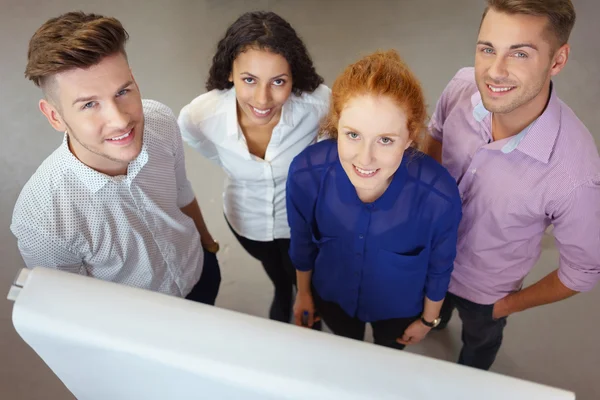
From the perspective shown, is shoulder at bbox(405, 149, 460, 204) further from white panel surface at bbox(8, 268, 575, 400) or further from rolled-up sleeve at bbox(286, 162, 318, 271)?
white panel surface at bbox(8, 268, 575, 400)

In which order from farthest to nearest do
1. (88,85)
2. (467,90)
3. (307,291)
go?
(307,291), (467,90), (88,85)

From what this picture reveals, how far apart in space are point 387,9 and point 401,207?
2678mm

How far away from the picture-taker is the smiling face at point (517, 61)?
1.09 metres

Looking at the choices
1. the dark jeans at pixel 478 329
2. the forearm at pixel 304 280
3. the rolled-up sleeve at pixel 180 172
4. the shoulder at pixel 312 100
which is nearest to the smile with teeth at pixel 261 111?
the shoulder at pixel 312 100

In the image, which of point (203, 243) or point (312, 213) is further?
point (203, 243)

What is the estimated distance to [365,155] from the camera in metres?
1.04

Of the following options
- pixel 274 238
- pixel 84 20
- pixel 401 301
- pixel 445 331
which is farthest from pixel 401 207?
pixel 445 331

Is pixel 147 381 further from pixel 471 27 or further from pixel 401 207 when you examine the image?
pixel 471 27

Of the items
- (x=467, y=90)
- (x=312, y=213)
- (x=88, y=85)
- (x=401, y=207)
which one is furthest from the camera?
(x=467, y=90)

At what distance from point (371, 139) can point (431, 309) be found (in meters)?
0.62

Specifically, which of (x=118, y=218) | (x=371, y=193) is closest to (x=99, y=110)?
(x=118, y=218)

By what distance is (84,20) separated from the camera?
1.02m

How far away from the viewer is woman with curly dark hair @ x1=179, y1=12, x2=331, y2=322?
1.32m

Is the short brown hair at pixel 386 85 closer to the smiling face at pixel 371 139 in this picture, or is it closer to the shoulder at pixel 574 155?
the smiling face at pixel 371 139
